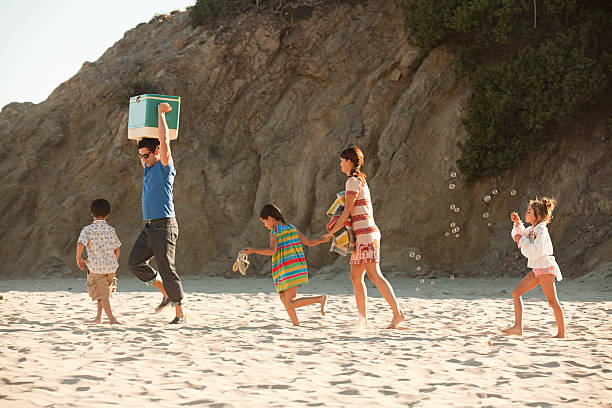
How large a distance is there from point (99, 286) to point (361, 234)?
270 cm

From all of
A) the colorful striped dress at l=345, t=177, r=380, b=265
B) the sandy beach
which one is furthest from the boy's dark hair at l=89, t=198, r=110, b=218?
the colorful striped dress at l=345, t=177, r=380, b=265

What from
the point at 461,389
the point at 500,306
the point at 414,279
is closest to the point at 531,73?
the point at 414,279

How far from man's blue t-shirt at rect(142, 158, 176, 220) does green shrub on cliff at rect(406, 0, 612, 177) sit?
8.35m

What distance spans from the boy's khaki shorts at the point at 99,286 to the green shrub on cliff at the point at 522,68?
8.79m

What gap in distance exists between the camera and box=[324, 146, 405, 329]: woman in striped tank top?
5598 mm

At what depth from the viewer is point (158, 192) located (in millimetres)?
5949

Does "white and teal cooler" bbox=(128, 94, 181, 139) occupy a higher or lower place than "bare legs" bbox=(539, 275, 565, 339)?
higher

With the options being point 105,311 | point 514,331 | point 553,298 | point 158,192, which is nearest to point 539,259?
point 553,298

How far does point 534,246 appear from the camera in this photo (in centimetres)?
544

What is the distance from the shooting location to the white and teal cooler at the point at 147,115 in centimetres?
601

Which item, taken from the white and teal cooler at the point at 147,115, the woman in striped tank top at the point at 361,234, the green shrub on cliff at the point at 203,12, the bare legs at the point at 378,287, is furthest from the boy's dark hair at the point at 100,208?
the green shrub on cliff at the point at 203,12

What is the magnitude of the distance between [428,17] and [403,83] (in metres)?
1.64

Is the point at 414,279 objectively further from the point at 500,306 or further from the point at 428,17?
the point at 428,17

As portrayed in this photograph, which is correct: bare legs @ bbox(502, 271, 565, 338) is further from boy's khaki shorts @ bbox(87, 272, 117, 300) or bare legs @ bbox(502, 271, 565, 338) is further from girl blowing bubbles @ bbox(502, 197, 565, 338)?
boy's khaki shorts @ bbox(87, 272, 117, 300)
